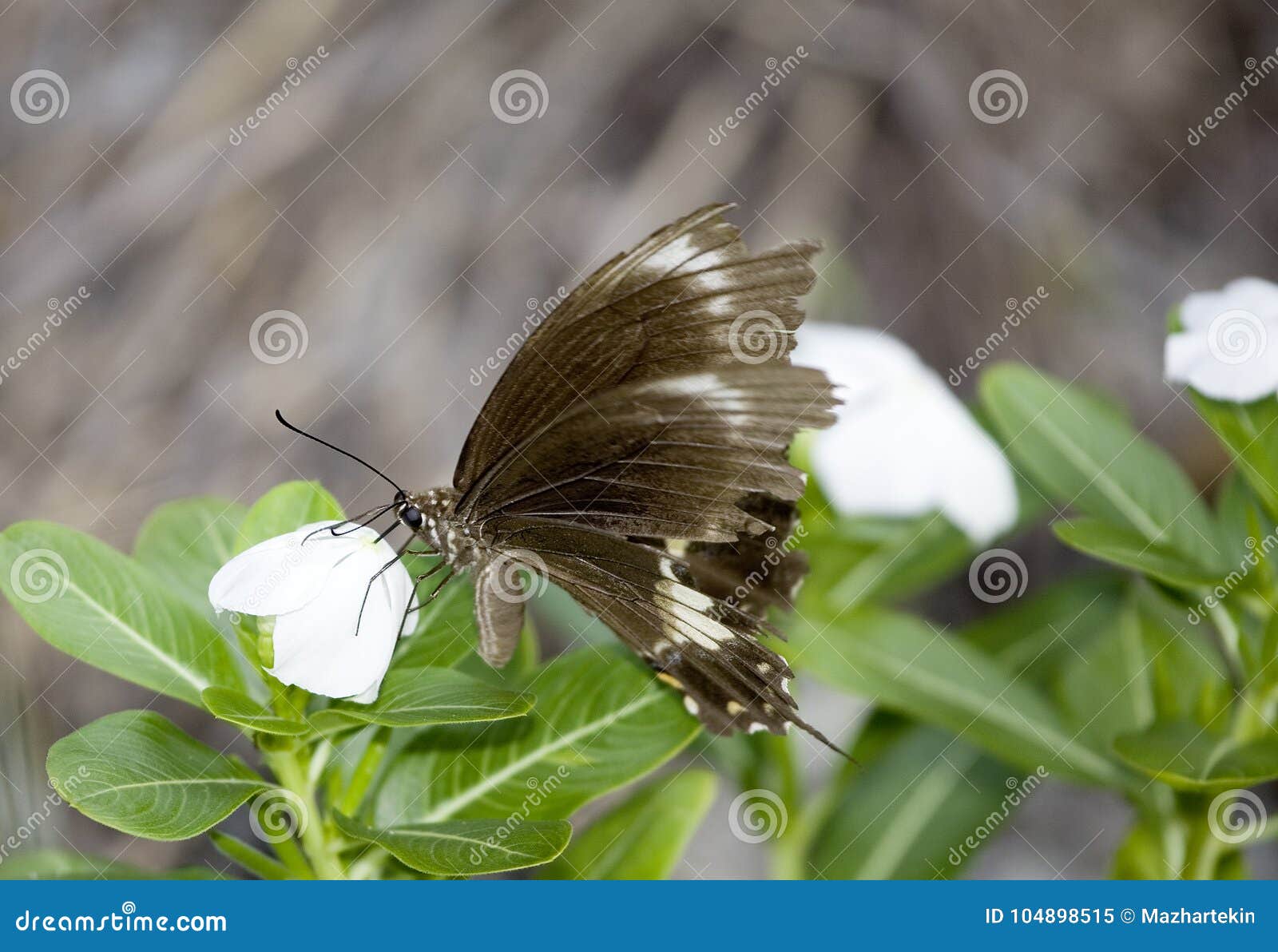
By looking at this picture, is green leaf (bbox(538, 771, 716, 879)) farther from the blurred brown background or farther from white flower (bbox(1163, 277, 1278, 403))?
the blurred brown background

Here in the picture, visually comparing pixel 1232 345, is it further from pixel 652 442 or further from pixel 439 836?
pixel 439 836

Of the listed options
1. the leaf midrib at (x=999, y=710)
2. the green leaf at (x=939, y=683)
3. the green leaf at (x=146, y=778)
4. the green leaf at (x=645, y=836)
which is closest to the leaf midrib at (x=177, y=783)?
the green leaf at (x=146, y=778)

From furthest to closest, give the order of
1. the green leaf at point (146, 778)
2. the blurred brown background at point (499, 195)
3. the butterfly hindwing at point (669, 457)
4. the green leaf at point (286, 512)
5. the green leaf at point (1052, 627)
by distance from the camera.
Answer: the blurred brown background at point (499, 195)
the green leaf at point (1052, 627)
the green leaf at point (286, 512)
the butterfly hindwing at point (669, 457)
the green leaf at point (146, 778)

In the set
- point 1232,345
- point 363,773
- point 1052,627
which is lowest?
point 363,773

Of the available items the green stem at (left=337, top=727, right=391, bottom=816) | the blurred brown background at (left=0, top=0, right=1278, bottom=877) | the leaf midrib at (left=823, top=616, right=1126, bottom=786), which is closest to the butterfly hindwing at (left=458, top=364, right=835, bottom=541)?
the green stem at (left=337, top=727, right=391, bottom=816)

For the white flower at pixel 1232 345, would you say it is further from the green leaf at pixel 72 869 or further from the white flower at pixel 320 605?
the green leaf at pixel 72 869

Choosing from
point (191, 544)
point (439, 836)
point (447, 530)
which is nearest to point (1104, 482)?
point (447, 530)

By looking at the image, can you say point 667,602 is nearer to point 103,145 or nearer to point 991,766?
point 991,766
